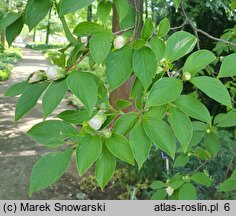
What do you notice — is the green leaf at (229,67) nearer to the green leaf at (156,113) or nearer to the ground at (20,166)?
the green leaf at (156,113)

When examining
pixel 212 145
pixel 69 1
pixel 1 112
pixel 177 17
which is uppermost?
pixel 69 1

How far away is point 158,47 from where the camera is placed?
750 millimetres

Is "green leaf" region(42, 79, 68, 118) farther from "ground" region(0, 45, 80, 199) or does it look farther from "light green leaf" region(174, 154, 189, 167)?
"ground" region(0, 45, 80, 199)

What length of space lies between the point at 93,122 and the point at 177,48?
260 millimetres

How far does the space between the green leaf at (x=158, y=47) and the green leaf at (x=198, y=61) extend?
6 centimetres

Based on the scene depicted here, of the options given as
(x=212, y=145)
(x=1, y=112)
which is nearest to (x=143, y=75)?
(x=212, y=145)

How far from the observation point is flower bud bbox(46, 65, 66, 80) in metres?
0.74

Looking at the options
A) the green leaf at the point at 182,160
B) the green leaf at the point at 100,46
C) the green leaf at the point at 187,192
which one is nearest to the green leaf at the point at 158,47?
the green leaf at the point at 100,46

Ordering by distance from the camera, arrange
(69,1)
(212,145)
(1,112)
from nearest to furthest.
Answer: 1. (69,1)
2. (212,145)
3. (1,112)

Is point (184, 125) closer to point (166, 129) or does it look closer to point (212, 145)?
point (166, 129)

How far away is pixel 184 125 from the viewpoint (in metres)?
0.70

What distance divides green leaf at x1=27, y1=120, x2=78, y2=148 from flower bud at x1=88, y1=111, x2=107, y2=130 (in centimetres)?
4

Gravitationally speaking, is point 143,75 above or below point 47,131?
above

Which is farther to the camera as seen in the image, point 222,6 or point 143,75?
point 222,6
